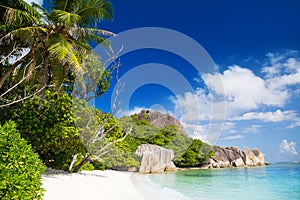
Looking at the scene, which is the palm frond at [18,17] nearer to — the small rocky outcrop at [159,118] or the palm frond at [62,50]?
the palm frond at [62,50]

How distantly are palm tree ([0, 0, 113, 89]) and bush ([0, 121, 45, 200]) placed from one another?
12.9 ft

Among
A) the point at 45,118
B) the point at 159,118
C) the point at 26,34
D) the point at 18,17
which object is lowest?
the point at 45,118

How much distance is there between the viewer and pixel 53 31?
8141mm

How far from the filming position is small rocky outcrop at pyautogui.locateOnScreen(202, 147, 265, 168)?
34.8 metres

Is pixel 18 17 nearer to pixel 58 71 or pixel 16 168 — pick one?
pixel 58 71

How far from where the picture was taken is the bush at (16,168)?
10.4ft

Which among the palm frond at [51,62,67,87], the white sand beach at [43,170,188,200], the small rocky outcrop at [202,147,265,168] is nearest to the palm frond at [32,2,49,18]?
the palm frond at [51,62,67,87]

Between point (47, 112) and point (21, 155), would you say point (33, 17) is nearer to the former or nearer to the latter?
point (47, 112)

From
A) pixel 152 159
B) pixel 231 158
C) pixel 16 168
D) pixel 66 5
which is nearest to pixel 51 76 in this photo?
pixel 66 5

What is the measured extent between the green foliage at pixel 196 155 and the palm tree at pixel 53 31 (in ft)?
79.5

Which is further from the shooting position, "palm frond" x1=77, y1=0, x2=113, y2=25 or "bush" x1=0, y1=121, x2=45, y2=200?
"palm frond" x1=77, y1=0, x2=113, y2=25

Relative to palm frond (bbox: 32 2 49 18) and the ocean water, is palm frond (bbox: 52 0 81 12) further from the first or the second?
the ocean water

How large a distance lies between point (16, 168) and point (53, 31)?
18.8 ft

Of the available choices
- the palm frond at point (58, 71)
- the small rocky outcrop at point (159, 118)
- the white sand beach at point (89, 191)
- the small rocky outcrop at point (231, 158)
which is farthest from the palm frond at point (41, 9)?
the small rocky outcrop at point (231, 158)
